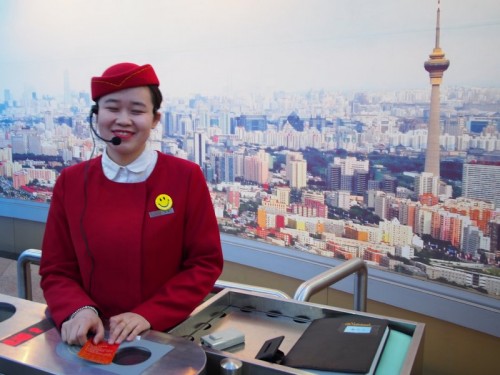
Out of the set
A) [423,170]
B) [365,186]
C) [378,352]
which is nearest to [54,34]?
[365,186]

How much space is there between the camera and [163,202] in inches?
46.0

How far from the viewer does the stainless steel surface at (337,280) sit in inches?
55.0

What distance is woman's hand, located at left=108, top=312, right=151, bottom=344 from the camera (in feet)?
3.06

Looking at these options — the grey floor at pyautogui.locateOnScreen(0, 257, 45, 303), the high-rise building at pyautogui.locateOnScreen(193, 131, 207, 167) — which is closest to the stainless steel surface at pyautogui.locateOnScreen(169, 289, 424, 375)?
the high-rise building at pyautogui.locateOnScreen(193, 131, 207, 167)

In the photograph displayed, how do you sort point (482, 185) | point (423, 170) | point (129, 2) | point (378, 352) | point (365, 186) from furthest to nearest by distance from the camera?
point (129, 2), point (365, 186), point (423, 170), point (482, 185), point (378, 352)

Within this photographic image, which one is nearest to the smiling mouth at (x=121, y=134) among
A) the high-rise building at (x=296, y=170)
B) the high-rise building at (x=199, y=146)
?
the high-rise building at (x=296, y=170)

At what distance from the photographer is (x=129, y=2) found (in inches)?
138

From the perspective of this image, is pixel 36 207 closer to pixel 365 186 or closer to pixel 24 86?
pixel 24 86

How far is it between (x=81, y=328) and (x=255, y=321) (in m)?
0.36

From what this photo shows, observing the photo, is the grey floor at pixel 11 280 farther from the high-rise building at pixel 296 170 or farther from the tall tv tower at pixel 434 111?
the tall tv tower at pixel 434 111

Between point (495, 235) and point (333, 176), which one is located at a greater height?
point (333, 176)

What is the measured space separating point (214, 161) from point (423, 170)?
53.0 inches

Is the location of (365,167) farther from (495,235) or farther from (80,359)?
(80,359)

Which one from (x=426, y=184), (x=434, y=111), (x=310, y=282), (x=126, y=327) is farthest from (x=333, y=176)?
(x=126, y=327)
